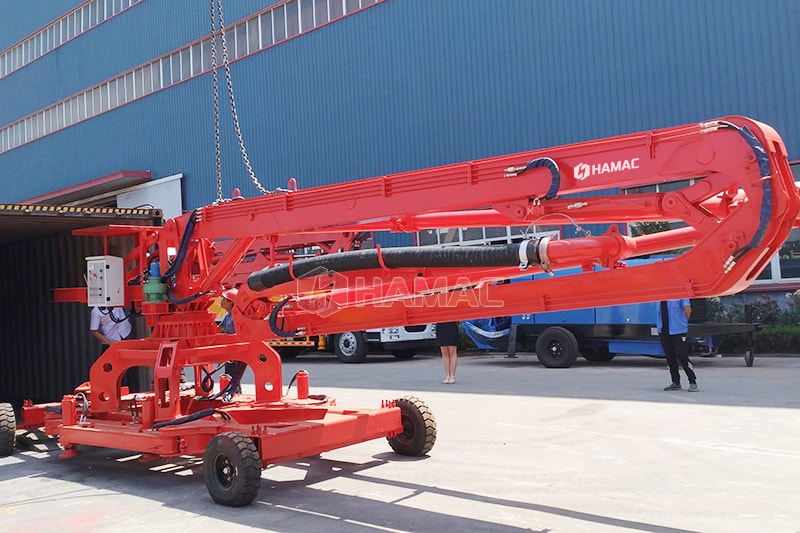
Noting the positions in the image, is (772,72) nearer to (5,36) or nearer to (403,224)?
(403,224)

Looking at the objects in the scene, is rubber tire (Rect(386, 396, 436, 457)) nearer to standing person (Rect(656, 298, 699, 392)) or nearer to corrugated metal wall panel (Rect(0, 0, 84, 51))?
standing person (Rect(656, 298, 699, 392))

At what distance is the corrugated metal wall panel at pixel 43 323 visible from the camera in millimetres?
11234

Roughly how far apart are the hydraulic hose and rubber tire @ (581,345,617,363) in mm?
11085

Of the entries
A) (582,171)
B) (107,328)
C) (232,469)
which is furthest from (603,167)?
(107,328)

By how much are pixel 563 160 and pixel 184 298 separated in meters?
4.15

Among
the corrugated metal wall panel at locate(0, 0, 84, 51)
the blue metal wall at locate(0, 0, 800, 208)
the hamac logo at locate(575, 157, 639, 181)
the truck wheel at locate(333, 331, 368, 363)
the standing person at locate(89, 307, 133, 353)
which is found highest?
the corrugated metal wall panel at locate(0, 0, 84, 51)

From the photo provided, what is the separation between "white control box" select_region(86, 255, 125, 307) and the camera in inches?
312

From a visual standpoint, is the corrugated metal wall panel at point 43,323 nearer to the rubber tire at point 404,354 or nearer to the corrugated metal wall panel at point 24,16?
the rubber tire at point 404,354

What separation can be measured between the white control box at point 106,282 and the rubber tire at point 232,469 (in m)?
2.43

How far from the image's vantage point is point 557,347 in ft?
52.7

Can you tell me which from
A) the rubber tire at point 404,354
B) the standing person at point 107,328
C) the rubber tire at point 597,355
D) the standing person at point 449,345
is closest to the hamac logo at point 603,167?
the standing person at point 107,328

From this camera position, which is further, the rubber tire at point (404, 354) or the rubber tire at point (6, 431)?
the rubber tire at point (404, 354)

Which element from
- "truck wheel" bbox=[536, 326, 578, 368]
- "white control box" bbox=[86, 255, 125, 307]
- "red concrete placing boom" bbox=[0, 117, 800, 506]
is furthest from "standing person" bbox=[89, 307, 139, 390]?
"truck wheel" bbox=[536, 326, 578, 368]

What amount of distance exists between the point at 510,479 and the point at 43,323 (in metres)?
8.36
